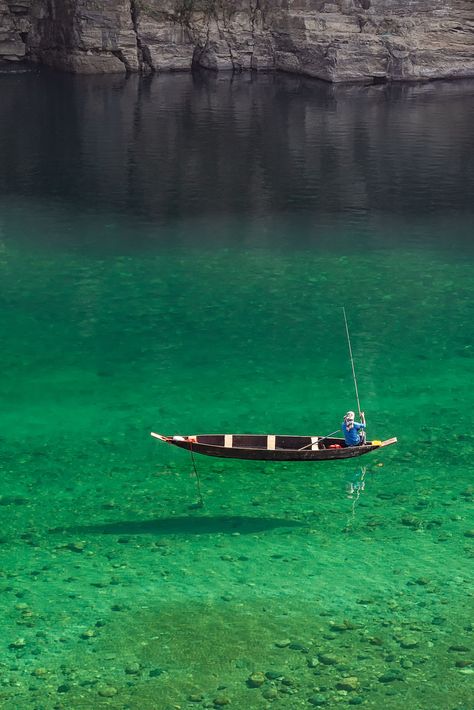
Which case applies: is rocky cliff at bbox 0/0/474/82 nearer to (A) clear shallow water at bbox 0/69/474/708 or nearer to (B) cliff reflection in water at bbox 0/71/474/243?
(B) cliff reflection in water at bbox 0/71/474/243

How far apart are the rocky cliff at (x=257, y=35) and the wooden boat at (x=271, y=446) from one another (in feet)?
269

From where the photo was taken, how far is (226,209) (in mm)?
68938

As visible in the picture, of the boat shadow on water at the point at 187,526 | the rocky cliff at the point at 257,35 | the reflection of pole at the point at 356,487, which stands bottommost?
the boat shadow on water at the point at 187,526

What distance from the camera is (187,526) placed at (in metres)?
33.9

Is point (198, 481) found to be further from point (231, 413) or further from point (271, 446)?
point (231, 413)

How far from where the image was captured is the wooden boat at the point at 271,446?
35.5m

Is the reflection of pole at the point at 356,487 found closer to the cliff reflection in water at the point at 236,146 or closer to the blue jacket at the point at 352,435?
the blue jacket at the point at 352,435

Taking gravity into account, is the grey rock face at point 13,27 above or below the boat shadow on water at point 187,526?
above

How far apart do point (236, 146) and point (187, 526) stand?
176 feet

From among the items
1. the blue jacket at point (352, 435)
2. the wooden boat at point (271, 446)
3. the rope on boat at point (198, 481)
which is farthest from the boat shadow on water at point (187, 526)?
the blue jacket at point (352, 435)

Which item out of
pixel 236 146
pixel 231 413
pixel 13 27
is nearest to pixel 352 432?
pixel 231 413

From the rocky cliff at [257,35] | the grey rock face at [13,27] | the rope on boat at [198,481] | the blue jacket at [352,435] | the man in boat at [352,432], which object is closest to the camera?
the rope on boat at [198,481]

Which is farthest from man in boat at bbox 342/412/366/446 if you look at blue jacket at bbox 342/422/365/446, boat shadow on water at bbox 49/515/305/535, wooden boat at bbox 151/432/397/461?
boat shadow on water at bbox 49/515/305/535

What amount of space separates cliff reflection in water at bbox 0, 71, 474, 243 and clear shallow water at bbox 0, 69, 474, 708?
0.36 metres
